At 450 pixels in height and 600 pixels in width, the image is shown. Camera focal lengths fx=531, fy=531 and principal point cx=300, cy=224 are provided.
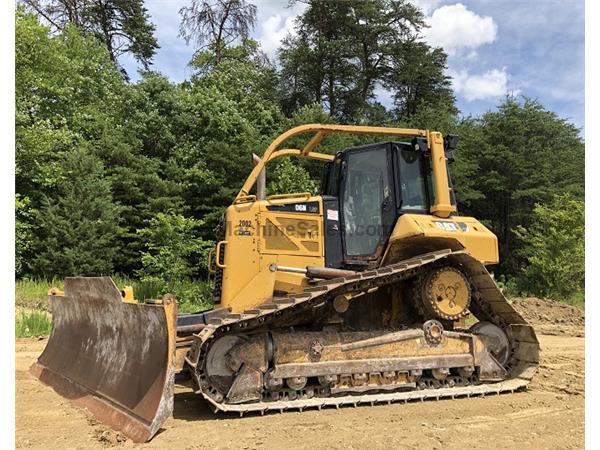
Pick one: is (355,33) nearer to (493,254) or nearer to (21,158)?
(21,158)

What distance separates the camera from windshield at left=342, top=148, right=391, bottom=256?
257 inches

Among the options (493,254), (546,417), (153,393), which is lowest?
(546,417)

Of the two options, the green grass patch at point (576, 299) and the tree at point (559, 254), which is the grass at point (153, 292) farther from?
the green grass patch at point (576, 299)

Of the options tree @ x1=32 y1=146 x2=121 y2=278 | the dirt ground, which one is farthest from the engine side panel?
tree @ x1=32 y1=146 x2=121 y2=278

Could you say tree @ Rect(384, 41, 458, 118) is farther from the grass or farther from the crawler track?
the crawler track

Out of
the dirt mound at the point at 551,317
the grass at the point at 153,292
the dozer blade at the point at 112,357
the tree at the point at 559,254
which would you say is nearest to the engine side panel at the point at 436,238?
the dozer blade at the point at 112,357

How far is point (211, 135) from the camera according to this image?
22344mm

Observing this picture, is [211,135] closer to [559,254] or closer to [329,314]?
[559,254]

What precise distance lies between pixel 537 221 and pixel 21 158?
68.4ft

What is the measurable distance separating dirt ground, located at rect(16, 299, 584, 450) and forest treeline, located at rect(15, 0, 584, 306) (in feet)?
35.6

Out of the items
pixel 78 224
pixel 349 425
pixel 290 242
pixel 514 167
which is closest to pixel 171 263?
pixel 78 224

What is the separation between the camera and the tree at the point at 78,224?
57.5ft

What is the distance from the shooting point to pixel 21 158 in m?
18.4

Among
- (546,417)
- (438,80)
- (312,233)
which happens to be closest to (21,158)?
(312,233)
